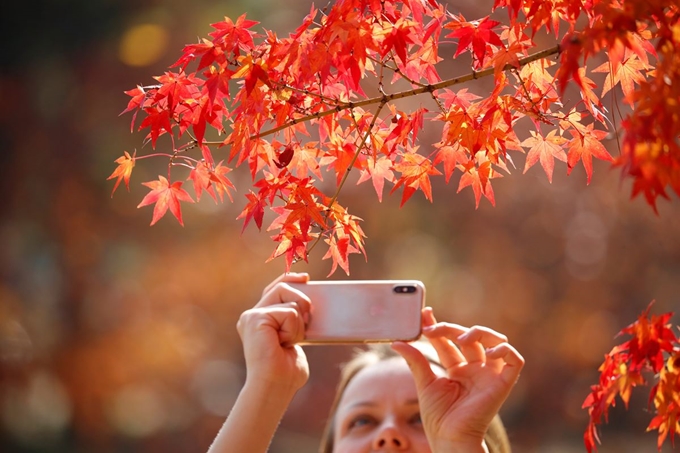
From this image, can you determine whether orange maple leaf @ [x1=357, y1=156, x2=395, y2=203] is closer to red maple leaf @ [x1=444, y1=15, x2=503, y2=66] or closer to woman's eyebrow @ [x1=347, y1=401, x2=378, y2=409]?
red maple leaf @ [x1=444, y1=15, x2=503, y2=66]

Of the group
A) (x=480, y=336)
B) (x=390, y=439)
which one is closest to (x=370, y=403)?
(x=390, y=439)

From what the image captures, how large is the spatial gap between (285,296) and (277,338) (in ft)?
0.24

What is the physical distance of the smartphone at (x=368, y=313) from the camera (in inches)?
53.0

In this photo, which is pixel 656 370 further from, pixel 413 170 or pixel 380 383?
pixel 380 383

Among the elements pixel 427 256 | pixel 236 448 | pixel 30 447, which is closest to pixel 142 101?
pixel 236 448

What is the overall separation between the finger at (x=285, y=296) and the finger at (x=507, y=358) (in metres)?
0.31

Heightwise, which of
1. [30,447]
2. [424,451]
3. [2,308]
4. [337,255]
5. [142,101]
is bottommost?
[30,447]

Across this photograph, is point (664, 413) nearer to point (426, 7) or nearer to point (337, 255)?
point (337, 255)

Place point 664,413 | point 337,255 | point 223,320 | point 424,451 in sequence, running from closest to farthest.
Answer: point 664,413 < point 337,255 < point 424,451 < point 223,320

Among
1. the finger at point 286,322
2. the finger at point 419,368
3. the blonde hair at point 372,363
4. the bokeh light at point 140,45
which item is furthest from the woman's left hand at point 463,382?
the bokeh light at point 140,45

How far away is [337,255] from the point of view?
131 centimetres

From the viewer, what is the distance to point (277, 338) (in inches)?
54.0

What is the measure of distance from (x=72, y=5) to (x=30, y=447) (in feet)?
10.1

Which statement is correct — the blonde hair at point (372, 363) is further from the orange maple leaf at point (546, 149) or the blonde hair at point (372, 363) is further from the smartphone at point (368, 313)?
the orange maple leaf at point (546, 149)
